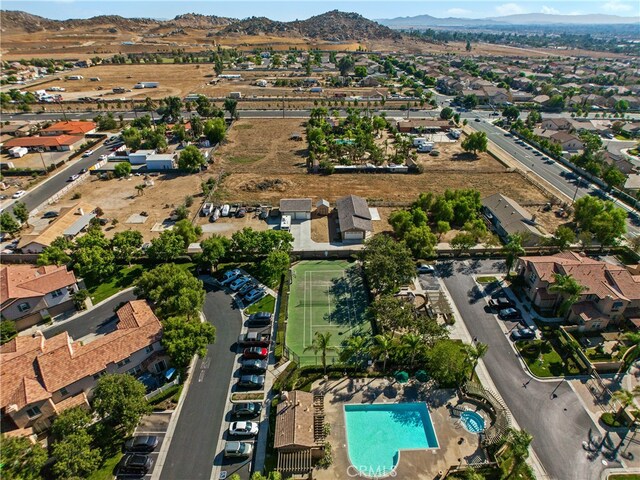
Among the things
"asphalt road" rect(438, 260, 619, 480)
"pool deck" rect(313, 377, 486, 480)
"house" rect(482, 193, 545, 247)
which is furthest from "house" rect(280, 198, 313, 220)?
"pool deck" rect(313, 377, 486, 480)

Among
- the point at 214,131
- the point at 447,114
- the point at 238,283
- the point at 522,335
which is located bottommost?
the point at 522,335

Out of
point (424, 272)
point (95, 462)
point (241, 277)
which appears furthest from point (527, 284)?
point (95, 462)

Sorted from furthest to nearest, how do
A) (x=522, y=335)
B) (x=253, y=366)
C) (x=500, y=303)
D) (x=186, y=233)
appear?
(x=186, y=233) < (x=500, y=303) < (x=522, y=335) < (x=253, y=366)

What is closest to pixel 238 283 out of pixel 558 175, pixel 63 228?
pixel 63 228

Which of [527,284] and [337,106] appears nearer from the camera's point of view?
[527,284]

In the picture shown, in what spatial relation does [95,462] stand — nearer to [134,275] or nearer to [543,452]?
[134,275]

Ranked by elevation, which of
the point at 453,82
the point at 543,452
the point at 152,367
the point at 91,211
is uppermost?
the point at 453,82

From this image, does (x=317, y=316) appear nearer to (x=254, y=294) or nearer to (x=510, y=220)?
(x=254, y=294)
